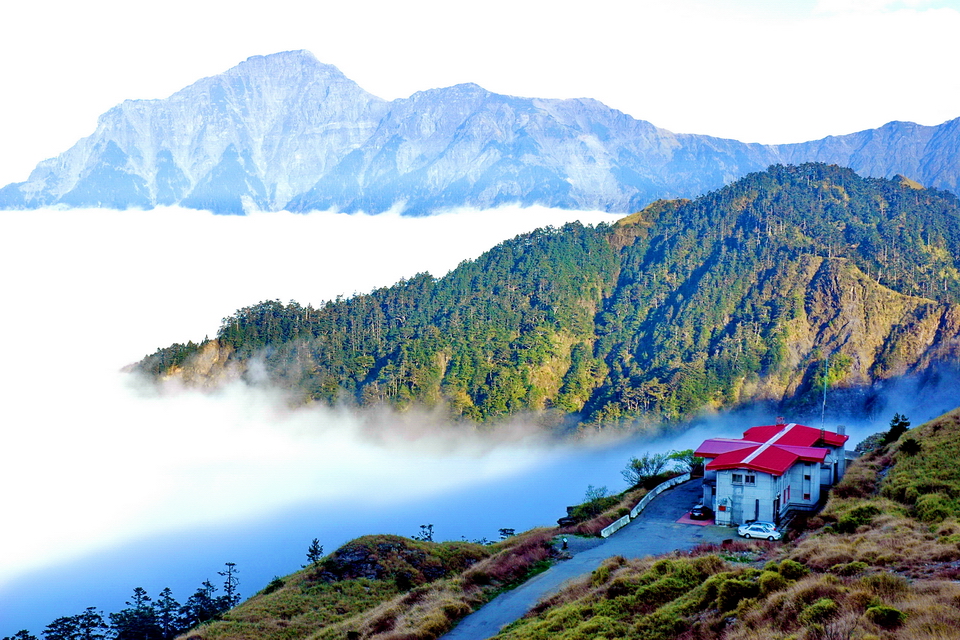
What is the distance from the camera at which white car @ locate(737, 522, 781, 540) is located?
34.6m

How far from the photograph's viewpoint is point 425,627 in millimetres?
28328

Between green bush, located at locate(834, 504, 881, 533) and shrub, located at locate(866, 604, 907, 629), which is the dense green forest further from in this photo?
shrub, located at locate(866, 604, 907, 629)

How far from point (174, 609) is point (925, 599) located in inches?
1936

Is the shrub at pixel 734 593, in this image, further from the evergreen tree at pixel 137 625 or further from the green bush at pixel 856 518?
the evergreen tree at pixel 137 625

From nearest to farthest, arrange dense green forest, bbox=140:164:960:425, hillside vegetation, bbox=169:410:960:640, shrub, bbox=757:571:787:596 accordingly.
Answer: hillside vegetation, bbox=169:410:960:640, shrub, bbox=757:571:787:596, dense green forest, bbox=140:164:960:425

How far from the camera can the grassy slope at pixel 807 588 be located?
54.4ft

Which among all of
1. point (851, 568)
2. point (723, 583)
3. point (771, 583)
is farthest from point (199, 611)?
point (851, 568)

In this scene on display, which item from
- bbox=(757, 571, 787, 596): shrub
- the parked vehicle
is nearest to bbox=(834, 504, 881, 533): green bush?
the parked vehicle

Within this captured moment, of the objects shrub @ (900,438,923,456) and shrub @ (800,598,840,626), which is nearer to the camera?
shrub @ (800,598,840,626)

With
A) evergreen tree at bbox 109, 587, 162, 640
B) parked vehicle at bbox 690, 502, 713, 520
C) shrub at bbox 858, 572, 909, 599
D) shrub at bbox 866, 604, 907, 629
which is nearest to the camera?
shrub at bbox 866, 604, 907, 629

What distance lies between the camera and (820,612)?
17.1m

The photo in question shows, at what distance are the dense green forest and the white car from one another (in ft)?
328

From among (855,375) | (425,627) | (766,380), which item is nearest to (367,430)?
(766,380)

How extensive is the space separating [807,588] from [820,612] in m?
1.53
